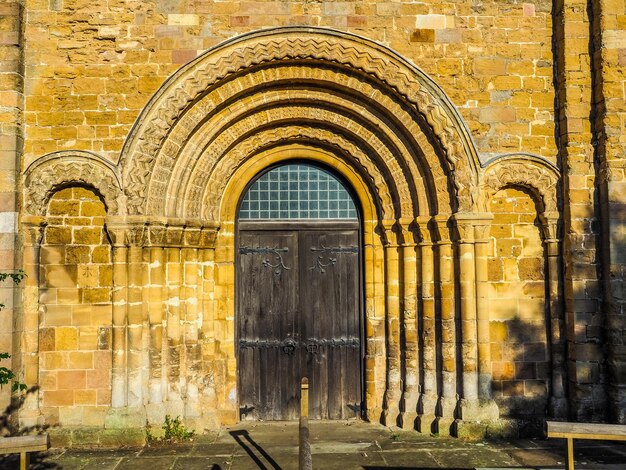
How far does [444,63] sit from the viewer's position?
725 centimetres

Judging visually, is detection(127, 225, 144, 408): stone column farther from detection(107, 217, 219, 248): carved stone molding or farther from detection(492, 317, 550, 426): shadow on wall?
detection(492, 317, 550, 426): shadow on wall

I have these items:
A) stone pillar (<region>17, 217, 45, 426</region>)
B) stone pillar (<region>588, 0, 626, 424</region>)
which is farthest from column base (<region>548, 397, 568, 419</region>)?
stone pillar (<region>17, 217, 45, 426</region>)

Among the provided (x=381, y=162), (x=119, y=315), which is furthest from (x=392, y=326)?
(x=119, y=315)

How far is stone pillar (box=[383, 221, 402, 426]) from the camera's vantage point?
7496mm

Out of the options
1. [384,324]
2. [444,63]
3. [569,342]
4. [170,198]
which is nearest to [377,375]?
[384,324]

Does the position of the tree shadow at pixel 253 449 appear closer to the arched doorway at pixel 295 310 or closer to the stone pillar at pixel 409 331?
the arched doorway at pixel 295 310

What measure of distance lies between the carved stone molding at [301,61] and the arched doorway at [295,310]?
5.42ft

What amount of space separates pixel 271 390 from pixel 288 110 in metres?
3.95

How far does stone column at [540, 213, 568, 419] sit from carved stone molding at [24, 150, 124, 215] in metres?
5.47

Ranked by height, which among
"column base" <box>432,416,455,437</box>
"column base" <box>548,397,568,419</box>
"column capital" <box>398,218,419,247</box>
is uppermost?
"column capital" <box>398,218,419,247</box>

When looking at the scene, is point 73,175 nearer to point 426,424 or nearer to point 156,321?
point 156,321

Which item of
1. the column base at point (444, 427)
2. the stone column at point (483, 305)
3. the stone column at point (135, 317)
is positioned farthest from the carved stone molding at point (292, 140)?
the column base at point (444, 427)

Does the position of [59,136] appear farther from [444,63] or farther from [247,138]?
[444,63]

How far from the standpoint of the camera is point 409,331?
7457mm
